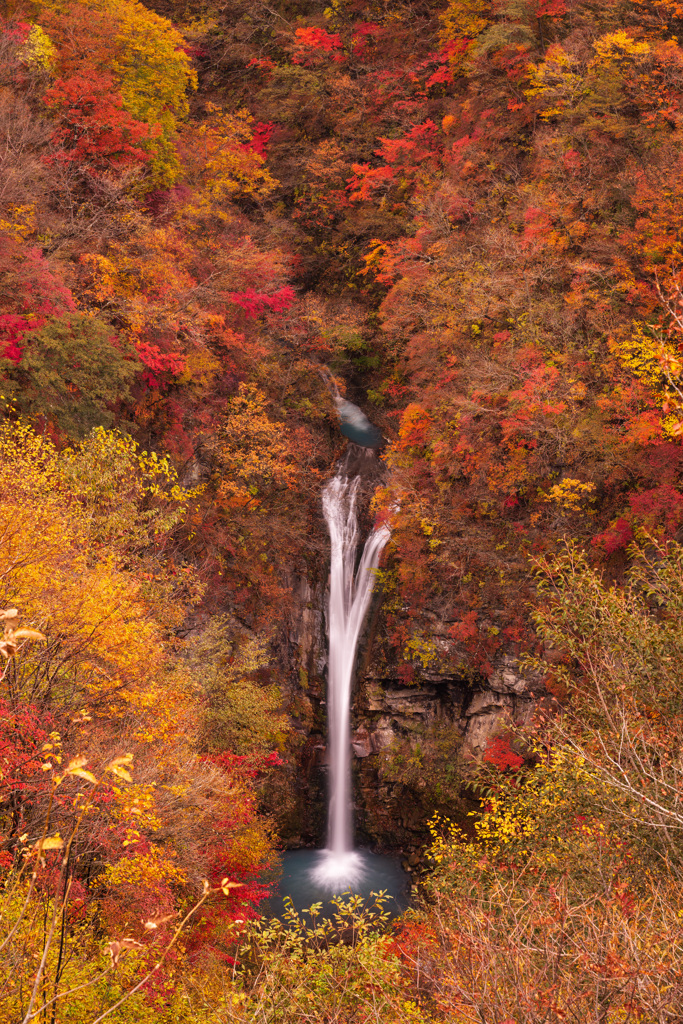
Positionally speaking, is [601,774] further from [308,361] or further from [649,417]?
[308,361]

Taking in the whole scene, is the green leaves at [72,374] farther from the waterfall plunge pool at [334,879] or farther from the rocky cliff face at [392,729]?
the waterfall plunge pool at [334,879]

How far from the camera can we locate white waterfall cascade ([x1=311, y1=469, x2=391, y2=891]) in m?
20.7

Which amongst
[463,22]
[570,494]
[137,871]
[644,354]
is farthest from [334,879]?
[463,22]

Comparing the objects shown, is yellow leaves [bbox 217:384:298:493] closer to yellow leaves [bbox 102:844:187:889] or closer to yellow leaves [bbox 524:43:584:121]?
yellow leaves [bbox 102:844:187:889]

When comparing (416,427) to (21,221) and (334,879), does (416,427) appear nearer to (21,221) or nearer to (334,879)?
(21,221)

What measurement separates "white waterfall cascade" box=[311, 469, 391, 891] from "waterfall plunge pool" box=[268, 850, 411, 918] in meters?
0.05

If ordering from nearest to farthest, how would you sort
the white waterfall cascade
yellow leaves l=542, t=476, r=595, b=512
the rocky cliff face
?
yellow leaves l=542, t=476, r=595, b=512, the rocky cliff face, the white waterfall cascade

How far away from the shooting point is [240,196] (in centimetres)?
2825

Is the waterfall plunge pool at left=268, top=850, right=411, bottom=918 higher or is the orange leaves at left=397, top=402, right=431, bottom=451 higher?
the orange leaves at left=397, top=402, right=431, bottom=451

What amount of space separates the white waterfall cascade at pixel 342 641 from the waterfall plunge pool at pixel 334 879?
5 cm

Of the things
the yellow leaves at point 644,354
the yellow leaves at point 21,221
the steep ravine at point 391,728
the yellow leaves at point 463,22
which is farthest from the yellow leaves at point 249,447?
the yellow leaves at point 463,22

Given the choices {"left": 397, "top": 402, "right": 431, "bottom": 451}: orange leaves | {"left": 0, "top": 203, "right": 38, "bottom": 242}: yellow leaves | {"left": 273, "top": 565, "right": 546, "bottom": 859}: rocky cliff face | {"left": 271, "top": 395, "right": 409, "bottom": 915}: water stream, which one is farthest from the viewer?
{"left": 397, "top": 402, "right": 431, "bottom": 451}: orange leaves

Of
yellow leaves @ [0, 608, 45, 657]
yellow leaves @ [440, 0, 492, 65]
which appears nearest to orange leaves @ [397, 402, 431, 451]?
yellow leaves @ [440, 0, 492, 65]

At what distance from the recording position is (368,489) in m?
25.4
